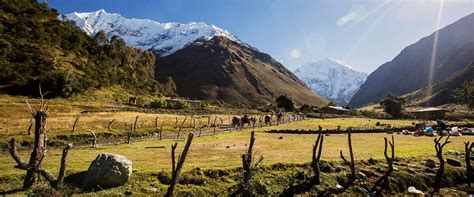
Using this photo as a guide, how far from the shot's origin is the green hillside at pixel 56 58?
332 ft

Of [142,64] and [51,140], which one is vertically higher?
[142,64]

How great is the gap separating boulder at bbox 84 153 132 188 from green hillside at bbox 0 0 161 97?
8195 cm

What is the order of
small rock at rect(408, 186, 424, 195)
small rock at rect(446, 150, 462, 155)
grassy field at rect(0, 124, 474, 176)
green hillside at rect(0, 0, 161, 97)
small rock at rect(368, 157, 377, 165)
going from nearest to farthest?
grassy field at rect(0, 124, 474, 176) < small rock at rect(408, 186, 424, 195) < small rock at rect(368, 157, 377, 165) < small rock at rect(446, 150, 462, 155) < green hillside at rect(0, 0, 161, 97)

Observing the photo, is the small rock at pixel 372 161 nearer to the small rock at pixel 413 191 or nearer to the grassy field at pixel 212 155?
the grassy field at pixel 212 155

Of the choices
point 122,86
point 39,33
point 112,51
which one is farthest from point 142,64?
point 39,33

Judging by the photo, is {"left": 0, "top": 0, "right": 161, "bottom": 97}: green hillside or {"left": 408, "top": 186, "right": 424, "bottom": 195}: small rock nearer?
{"left": 408, "top": 186, "right": 424, "bottom": 195}: small rock

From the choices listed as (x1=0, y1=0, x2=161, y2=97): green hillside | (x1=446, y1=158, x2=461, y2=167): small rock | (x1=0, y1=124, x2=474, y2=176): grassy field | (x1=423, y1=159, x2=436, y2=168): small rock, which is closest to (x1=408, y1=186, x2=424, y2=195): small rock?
(x1=0, y1=124, x2=474, y2=176): grassy field

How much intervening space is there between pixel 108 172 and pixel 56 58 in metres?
113

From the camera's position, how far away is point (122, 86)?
14112cm

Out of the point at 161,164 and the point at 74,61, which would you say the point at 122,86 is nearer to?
the point at 74,61

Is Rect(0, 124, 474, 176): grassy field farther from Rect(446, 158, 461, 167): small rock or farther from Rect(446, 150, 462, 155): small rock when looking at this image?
Rect(446, 158, 461, 167): small rock

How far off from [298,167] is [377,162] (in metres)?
8.39

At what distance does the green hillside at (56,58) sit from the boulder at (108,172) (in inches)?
3226

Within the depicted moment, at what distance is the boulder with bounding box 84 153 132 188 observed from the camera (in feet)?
76.5
